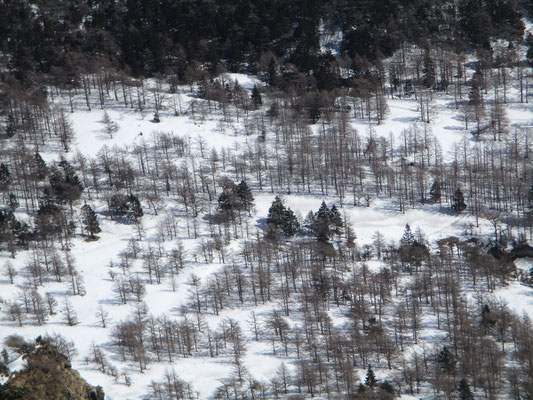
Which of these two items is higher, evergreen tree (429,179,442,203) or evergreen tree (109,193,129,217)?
evergreen tree (109,193,129,217)

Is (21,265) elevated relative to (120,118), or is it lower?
lower

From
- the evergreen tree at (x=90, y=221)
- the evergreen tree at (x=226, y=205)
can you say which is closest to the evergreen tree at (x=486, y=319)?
the evergreen tree at (x=226, y=205)

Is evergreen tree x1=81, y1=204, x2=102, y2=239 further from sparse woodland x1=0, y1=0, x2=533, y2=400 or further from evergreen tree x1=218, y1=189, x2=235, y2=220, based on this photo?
evergreen tree x1=218, y1=189, x2=235, y2=220

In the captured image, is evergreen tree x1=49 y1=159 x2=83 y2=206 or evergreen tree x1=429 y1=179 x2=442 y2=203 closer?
evergreen tree x1=49 y1=159 x2=83 y2=206

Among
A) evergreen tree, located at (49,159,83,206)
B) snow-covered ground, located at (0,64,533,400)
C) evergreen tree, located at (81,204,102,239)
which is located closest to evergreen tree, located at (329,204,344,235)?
snow-covered ground, located at (0,64,533,400)

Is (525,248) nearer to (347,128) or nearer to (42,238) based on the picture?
(347,128)

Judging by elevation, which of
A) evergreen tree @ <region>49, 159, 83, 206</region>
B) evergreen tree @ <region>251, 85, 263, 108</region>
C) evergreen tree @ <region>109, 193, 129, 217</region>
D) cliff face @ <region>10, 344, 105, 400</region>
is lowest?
cliff face @ <region>10, 344, 105, 400</region>

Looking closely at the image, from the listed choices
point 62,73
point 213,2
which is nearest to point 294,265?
point 62,73
